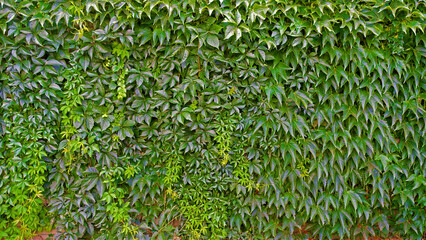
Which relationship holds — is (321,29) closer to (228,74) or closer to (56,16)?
(228,74)

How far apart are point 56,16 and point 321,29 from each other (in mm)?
1997

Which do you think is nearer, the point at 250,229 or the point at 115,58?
the point at 115,58

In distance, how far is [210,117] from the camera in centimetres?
247

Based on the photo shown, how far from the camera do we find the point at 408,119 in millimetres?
2545

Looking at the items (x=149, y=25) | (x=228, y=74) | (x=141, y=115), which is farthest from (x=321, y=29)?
(x=141, y=115)

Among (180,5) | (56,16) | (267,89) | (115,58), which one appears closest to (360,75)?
(267,89)

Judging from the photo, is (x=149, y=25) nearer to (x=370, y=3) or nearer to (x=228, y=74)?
(x=228, y=74)

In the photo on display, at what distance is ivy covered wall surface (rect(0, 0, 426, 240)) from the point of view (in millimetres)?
2299

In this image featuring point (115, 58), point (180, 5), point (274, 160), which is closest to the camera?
point (180, 5)

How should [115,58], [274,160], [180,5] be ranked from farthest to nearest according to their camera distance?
[274,160]
[115,58]
[180,5]

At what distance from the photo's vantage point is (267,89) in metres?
2.40

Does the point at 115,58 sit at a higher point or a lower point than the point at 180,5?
lower

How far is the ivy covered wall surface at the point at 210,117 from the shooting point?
7.54ft

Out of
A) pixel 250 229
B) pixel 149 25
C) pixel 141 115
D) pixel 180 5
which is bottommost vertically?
pixel 250 229
